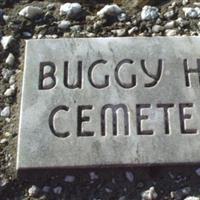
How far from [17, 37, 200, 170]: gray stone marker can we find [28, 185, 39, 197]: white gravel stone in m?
0.07

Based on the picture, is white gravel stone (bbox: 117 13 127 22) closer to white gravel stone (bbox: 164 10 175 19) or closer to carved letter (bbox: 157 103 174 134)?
white gravel stone (bbox: 164 10 175 19)

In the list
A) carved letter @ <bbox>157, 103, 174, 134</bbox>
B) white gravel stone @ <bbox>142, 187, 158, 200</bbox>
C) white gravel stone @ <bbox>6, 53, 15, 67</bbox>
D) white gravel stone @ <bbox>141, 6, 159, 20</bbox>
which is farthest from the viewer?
white gravel stone @ <bbox>141, 6, 159, 20</bbox>

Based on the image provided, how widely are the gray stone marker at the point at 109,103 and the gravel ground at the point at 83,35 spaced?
6cm

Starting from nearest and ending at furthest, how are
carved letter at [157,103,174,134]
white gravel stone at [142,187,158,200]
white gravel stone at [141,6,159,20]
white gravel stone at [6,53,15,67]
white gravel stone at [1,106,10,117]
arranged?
white gravel stone at [142,187,158,200] < carved letter at [157,103,174,134] < white gravel stone at [1,106,10,117] < white gravel stone at [6,53,15,67] < white gravel stone at [141,6,159,20]

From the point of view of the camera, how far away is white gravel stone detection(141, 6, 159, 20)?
2.48 metres

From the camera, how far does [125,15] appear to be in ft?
8.21

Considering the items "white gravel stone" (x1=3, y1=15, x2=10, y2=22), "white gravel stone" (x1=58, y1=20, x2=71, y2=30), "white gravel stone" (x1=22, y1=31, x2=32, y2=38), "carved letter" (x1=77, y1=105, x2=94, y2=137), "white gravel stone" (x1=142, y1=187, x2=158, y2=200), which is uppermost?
"white gravel stone" (x1=3, y1=15, x2=10, y2=22)

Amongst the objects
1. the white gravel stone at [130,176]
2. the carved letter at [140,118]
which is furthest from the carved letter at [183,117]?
the white gravel stone at [130,176]

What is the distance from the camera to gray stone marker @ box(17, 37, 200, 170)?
6.81ft

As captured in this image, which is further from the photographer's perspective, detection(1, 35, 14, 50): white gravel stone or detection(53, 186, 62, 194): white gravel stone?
detection(1, 35, 14, 50): white gravel stone

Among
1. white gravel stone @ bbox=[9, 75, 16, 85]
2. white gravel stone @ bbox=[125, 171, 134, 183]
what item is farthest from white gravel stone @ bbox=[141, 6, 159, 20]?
white gravel stone @ bbox=[125, 171, 134, 183]

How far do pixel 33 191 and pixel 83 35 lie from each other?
28.5 inches

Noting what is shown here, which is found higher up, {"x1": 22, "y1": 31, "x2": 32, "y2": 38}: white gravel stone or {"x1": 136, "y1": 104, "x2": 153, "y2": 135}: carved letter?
{"x1": 22, "y1": 31, "x2": 32, "y2": 38}: white gravel stone

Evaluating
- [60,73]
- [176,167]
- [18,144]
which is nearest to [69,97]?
[60,73]
